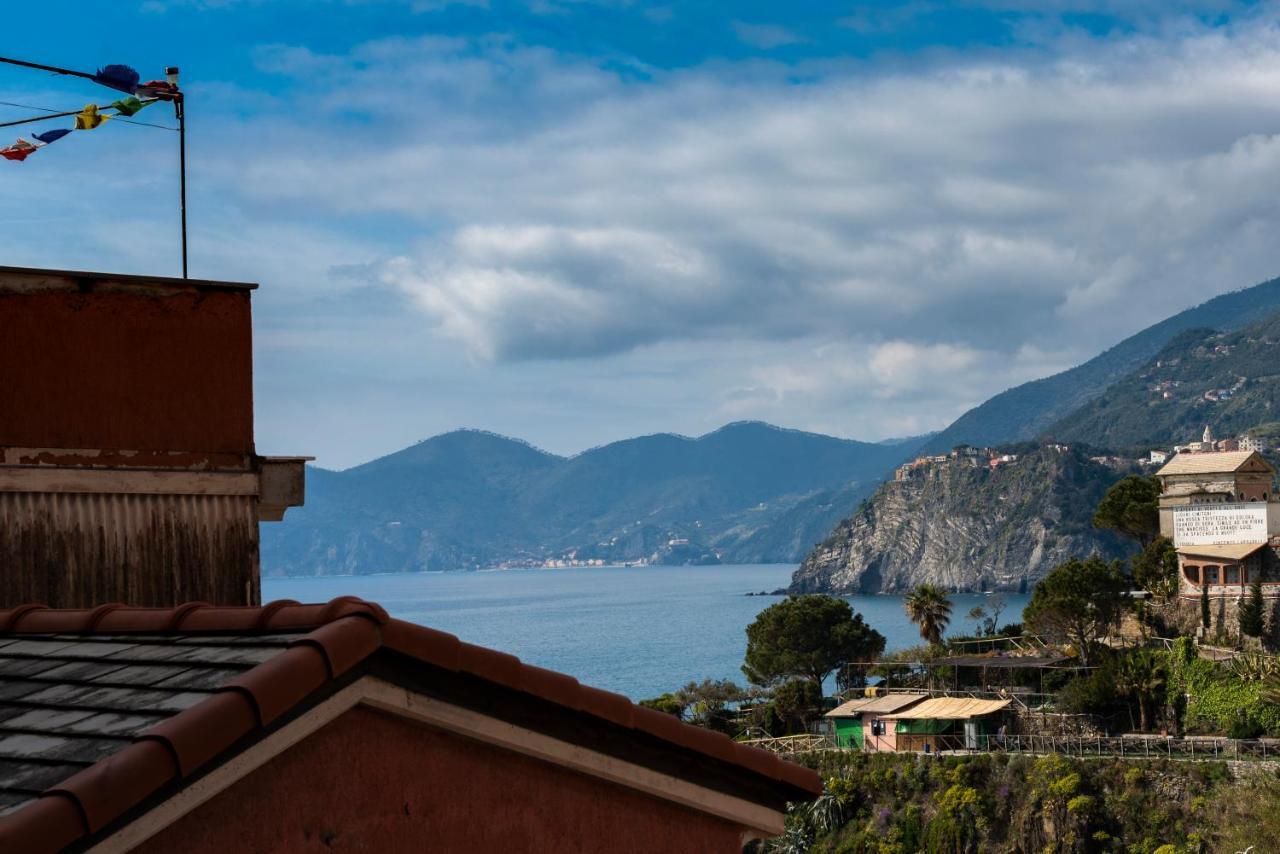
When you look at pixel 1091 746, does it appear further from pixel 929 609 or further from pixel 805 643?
pixel 805 643

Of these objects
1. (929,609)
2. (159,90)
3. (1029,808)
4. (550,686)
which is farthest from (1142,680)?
(550,686)

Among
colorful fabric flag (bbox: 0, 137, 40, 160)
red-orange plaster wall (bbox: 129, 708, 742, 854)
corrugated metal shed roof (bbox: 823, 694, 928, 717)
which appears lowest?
corrugated metal shed roof (bbox: 823, 694, 928, 717)

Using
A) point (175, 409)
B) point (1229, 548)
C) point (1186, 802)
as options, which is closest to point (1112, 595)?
point (1229, 548)

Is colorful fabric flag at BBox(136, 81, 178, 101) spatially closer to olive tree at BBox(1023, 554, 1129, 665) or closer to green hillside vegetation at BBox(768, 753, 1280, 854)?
green hillside vegetation at BBox(768, 753, 1280, 854)

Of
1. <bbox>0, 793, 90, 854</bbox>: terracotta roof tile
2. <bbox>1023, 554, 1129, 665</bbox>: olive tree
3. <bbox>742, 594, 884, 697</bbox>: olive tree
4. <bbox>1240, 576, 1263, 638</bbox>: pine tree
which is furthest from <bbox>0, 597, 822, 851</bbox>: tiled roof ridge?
<bbox>742, 594, 884, 697</bbox>: olive tree

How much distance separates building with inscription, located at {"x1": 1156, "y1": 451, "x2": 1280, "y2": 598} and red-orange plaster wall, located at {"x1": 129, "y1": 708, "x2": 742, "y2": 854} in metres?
55.9

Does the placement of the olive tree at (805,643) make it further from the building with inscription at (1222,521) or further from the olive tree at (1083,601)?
the building with inscription at (1222,521)

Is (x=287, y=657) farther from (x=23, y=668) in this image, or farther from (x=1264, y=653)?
(x=1264, y=653)

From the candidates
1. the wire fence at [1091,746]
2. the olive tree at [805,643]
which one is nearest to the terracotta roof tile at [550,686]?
the wire fence at [1091,746]

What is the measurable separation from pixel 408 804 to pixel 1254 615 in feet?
183

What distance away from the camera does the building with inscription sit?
5641 cm

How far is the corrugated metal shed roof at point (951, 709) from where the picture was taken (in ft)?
167

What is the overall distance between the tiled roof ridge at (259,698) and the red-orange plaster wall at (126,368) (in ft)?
15.9

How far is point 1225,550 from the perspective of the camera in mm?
57156
